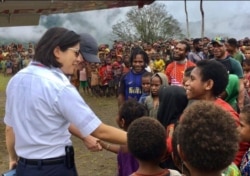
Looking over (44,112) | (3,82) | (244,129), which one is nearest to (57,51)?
(44,112)

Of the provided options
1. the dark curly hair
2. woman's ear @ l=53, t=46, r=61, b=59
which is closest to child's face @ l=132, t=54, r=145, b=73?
woman's ear @ l=53, t=46, r=61, b=59

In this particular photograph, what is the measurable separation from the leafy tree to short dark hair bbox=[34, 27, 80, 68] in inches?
928

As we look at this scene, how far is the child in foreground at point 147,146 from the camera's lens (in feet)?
6.97

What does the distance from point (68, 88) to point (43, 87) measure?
0.46 ft

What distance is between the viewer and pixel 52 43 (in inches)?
96.0

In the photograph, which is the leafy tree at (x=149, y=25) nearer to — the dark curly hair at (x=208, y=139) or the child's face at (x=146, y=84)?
the child's face at (x=146, y=84)

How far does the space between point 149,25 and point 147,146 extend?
2424cm

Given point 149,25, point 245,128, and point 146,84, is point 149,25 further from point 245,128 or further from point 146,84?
point 245,128

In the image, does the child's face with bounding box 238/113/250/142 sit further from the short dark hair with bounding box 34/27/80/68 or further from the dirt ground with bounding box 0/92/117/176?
the dirt ground with bounding box 0/92/117/176

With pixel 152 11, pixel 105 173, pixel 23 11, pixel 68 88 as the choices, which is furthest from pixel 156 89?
pixel 152 11

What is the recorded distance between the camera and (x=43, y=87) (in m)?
2.33

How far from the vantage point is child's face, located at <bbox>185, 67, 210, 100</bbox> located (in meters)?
2.73

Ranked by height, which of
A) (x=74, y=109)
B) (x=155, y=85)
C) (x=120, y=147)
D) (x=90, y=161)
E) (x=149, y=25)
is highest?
(x=149, y=25)

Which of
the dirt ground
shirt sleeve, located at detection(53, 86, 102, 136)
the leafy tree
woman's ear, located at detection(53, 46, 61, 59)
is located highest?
the leafy tree
